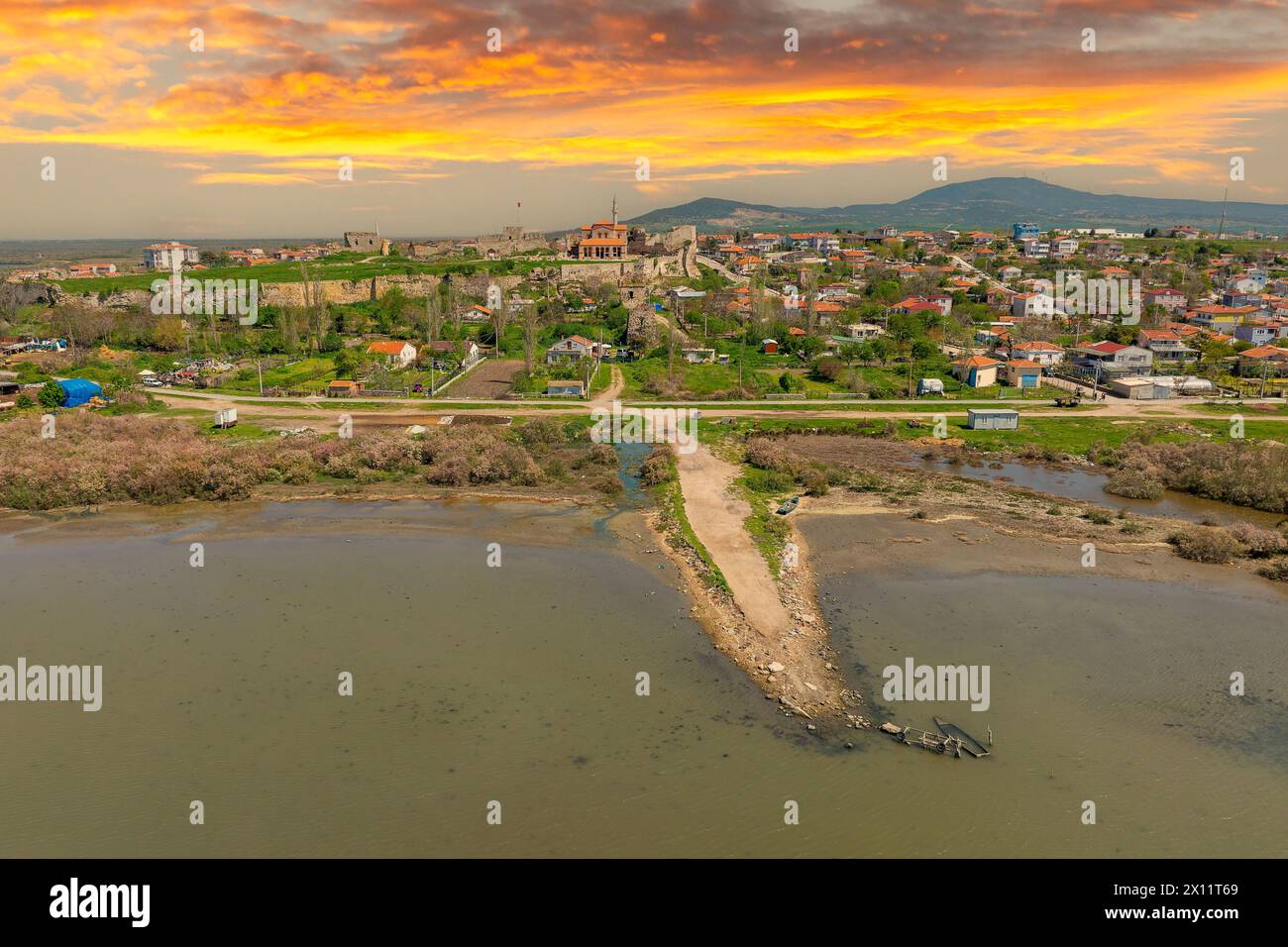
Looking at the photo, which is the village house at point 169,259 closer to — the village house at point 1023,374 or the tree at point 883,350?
the tree at point 883,350

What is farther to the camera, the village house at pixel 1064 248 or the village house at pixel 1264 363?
the village house at pixel 1064 248

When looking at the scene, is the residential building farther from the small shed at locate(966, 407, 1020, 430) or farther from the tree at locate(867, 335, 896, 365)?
the small shed at locate(966, 407, 1020, 430)

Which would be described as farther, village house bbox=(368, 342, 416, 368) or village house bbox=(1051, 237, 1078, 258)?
village house bbox=(1051, 237, 1078, 258)

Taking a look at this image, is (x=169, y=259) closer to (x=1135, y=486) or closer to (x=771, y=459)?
(x=771, y=459)

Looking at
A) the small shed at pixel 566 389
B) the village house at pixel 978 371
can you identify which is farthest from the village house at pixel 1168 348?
the small shed at pixel 566 389

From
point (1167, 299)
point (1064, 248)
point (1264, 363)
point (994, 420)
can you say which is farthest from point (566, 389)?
point (1064, 248)

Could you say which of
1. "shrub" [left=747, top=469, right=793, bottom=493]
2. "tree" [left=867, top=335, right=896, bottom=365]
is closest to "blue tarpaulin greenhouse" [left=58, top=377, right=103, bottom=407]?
"shrub" [left=747, top=469, right=793, bottom=493]

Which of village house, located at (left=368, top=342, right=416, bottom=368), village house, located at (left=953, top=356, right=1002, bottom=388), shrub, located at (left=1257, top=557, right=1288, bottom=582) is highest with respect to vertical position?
village house, located at (left=368, top=342, right=416, bottom=368)

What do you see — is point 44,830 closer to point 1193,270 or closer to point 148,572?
point 148,572
